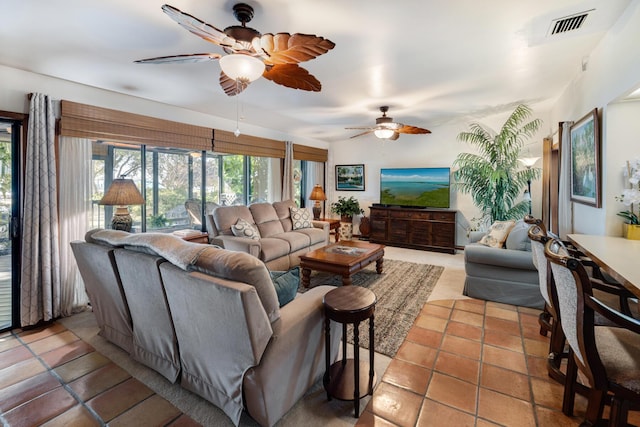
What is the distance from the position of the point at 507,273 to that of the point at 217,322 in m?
3.17

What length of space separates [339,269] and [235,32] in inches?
99.8

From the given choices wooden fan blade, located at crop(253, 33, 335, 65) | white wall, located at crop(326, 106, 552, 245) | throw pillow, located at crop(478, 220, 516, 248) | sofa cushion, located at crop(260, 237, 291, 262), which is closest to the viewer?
wooden fan blade, located at crop(253, 33, 335, 65)

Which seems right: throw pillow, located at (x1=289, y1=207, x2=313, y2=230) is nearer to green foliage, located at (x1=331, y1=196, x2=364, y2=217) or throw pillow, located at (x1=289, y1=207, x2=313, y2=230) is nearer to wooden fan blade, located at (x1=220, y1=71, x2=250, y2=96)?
green foliage, located at (x1=331, y1=196, x2=364, y2=217)

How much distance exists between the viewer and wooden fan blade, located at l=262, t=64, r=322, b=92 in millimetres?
2070

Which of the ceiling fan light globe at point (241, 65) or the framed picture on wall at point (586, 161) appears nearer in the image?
→ the ceiling fan light globe at point (241, 65)

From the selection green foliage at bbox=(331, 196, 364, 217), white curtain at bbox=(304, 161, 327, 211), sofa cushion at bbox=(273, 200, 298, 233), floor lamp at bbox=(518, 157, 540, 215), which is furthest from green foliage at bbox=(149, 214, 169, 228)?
floor lamp at bbox=(518, 157, 540, 215)

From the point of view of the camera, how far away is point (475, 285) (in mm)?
3453

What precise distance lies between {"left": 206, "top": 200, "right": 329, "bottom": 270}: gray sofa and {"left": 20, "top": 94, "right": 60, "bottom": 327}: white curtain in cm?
177

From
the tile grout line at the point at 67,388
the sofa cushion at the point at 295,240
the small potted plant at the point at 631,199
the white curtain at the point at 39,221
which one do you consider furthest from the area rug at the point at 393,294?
the white curtain at the point at 39,221

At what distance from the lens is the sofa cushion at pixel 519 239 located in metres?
3.33

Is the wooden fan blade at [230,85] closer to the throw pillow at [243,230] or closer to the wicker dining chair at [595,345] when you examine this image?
the throw pillow at [243,230]

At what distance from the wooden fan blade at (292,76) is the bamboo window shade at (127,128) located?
223 centimetres

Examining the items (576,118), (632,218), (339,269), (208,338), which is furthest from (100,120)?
(576,118)

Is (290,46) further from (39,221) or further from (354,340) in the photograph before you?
(39,221)
